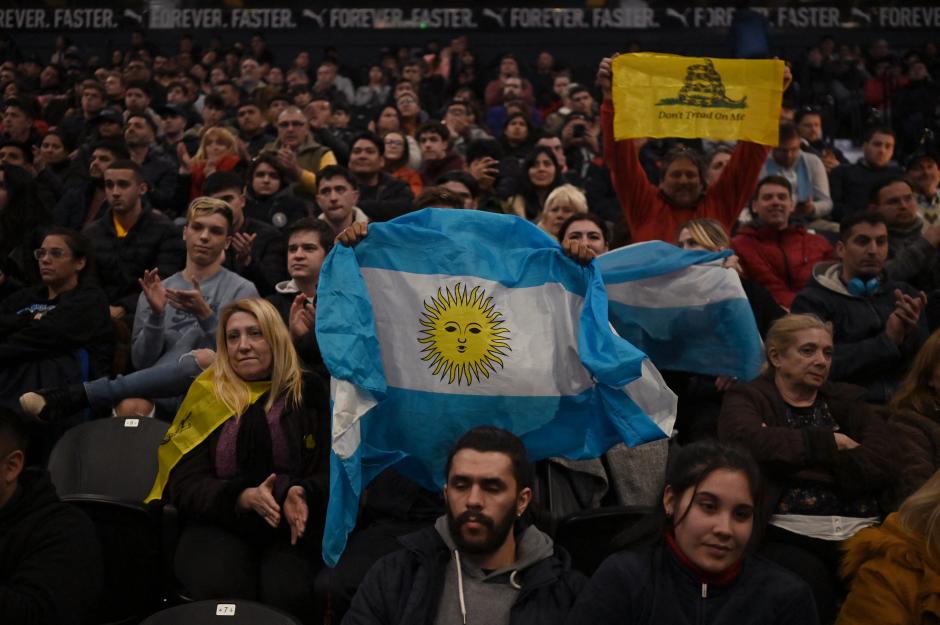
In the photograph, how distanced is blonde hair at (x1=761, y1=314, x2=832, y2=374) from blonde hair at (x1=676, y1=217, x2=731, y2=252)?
1.00 metres

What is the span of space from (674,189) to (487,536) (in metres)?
3.32

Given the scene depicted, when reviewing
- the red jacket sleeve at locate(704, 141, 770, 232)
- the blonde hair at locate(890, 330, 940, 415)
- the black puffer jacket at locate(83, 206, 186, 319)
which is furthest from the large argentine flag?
the black puffer jacket at locate(83, 206, 186, 319)

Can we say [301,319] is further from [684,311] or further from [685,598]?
[685,598]

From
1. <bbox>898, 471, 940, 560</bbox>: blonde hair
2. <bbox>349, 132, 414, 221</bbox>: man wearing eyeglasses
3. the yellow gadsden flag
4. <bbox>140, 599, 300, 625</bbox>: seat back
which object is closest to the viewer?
<bbox>898, 471, 940, 560</bbox>: blonde hair

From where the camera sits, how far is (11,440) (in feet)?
12.5

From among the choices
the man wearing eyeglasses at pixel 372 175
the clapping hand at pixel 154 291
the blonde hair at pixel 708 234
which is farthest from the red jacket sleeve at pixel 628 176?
the clapping hand at pixel 154 291

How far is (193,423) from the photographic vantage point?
4648mm

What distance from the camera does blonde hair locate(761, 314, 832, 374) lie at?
4.54 m

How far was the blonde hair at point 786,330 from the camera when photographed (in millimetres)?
4543

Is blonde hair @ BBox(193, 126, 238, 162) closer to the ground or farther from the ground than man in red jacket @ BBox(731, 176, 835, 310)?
farther from the ground

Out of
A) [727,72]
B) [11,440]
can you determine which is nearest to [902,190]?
[727,72]

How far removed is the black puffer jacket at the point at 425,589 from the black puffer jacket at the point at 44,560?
0.85 m

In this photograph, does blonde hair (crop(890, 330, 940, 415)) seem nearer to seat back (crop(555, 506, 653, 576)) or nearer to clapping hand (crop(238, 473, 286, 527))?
seat back (crop(555, 506, 653, 576))

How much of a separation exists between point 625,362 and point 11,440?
2111 millimetres
